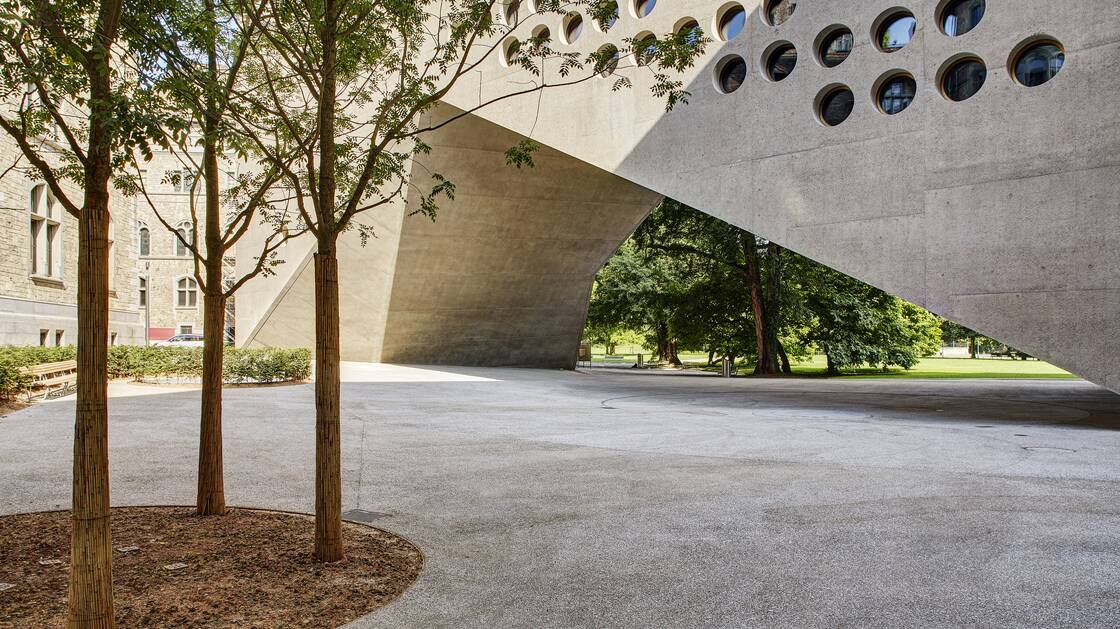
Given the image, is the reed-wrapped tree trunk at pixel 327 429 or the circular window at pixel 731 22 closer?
the reed-wrapped tree trunk at pixel 327 429

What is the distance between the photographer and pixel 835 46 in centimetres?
1349

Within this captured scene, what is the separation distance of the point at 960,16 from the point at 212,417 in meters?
11.9

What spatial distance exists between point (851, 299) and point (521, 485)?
29550 millimetres

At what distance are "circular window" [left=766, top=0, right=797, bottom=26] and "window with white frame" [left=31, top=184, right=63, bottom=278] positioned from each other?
75.4 ft

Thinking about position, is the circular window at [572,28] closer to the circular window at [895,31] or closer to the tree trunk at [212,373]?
the circular window at [895,31]

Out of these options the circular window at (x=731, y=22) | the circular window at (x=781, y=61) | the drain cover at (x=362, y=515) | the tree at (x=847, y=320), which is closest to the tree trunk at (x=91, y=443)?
the drain cover at (x=362, y=515)

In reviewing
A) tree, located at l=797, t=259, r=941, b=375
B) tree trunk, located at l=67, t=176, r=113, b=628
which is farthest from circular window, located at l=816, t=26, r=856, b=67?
tree, located at l=797, t=259, r=941, b=375

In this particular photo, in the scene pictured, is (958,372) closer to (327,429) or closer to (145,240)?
(327,429)

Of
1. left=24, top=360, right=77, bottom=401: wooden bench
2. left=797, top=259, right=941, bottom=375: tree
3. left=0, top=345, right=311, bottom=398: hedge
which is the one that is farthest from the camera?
left=797, top=259, right=941, bottom=375: tree

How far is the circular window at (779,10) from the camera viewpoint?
14.0 meters

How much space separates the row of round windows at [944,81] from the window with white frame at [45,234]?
22.3 m

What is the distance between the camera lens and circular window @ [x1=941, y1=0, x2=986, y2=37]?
472 inches

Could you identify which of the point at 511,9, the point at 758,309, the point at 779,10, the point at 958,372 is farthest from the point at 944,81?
the point at 958,372

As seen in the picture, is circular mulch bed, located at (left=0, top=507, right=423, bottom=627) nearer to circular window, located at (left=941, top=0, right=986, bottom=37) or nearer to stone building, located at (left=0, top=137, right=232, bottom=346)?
circular window, located at (left=941, top=0, right=986, bottom=37)
